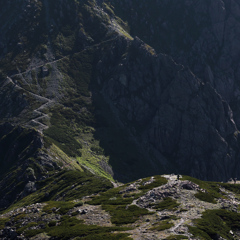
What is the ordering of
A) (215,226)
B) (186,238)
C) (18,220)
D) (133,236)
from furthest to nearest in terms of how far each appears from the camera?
(18,220)
(215,226)
(133,236)
(186,238)

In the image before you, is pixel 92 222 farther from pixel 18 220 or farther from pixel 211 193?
pixel 211 193

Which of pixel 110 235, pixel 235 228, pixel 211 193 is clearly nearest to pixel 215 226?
pixel 235 228

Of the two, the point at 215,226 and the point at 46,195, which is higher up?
the point at 215,226

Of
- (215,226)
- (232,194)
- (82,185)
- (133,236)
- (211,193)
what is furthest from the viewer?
(82,185)

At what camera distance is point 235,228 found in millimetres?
87062

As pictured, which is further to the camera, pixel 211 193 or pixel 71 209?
pixel 211 193

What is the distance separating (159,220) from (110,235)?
14.6 meters

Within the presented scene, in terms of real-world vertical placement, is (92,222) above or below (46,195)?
above

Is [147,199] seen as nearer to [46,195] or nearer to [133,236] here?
[133,236]

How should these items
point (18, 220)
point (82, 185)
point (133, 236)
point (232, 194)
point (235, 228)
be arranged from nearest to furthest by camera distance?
point (133, 236)
point (235, 228)
point (18, 220)
point (232, 194)
point (82, 185)

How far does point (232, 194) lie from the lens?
12494cm

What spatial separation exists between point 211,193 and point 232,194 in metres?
14.5

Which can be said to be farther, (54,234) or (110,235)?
(54,234)

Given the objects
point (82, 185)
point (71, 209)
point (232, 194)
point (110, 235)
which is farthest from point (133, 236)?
point (82, 185)
